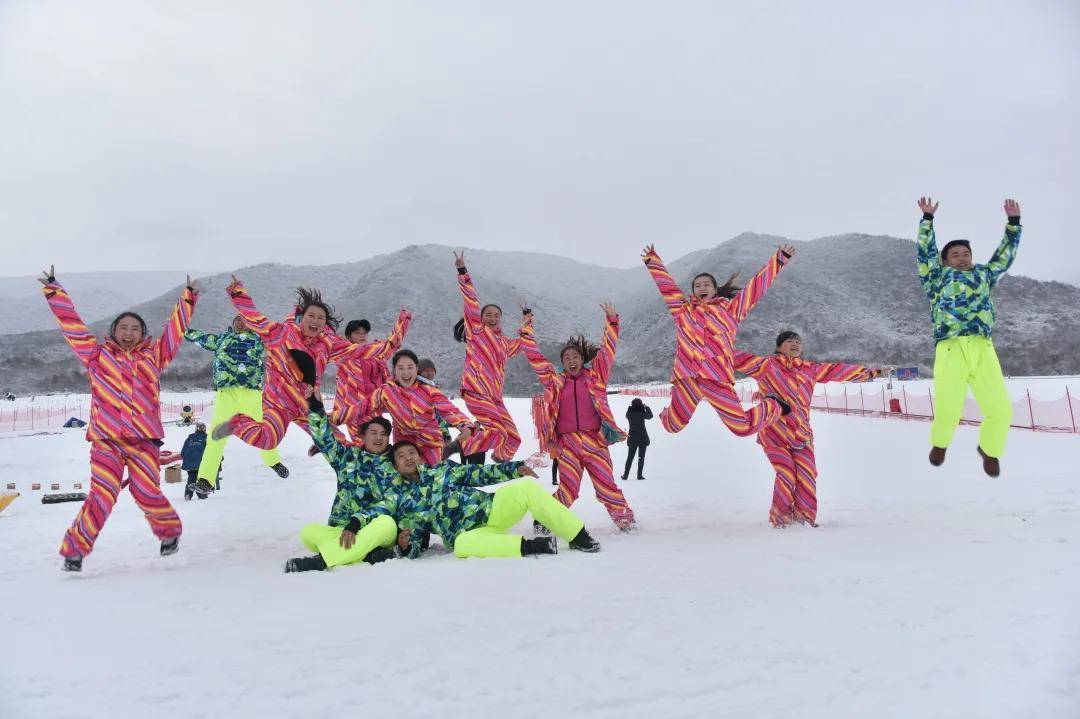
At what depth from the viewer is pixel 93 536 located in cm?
457

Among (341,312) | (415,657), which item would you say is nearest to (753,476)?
(415,657)

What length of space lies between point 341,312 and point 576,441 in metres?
74.8

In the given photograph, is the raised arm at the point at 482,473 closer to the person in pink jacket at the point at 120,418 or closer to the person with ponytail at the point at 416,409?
the person with ponytail at the point at 416,409

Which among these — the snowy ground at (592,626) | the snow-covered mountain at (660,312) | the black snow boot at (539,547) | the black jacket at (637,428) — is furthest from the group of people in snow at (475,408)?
the snow-covered mountain at (660,312)

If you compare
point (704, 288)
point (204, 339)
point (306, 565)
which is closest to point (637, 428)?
point (704, 288)

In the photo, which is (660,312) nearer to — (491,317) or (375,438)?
(491,317)

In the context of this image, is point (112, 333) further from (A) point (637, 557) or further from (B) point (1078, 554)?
(B) point (1078, 554)

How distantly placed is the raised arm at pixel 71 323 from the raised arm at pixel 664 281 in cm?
424

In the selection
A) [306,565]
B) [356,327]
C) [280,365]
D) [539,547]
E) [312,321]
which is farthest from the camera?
[356,327]

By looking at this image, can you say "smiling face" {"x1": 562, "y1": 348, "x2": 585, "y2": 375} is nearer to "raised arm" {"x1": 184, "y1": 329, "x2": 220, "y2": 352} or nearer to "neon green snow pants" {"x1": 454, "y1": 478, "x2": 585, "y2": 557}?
"neon green snow pants" {"x1": 454, "y1": 478, "x2": 585, "y2": 557}

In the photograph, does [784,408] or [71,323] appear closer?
[71,323]

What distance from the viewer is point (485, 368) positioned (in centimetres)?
682

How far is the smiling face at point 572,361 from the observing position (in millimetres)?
5891

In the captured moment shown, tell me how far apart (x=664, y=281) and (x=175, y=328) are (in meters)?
3.87
